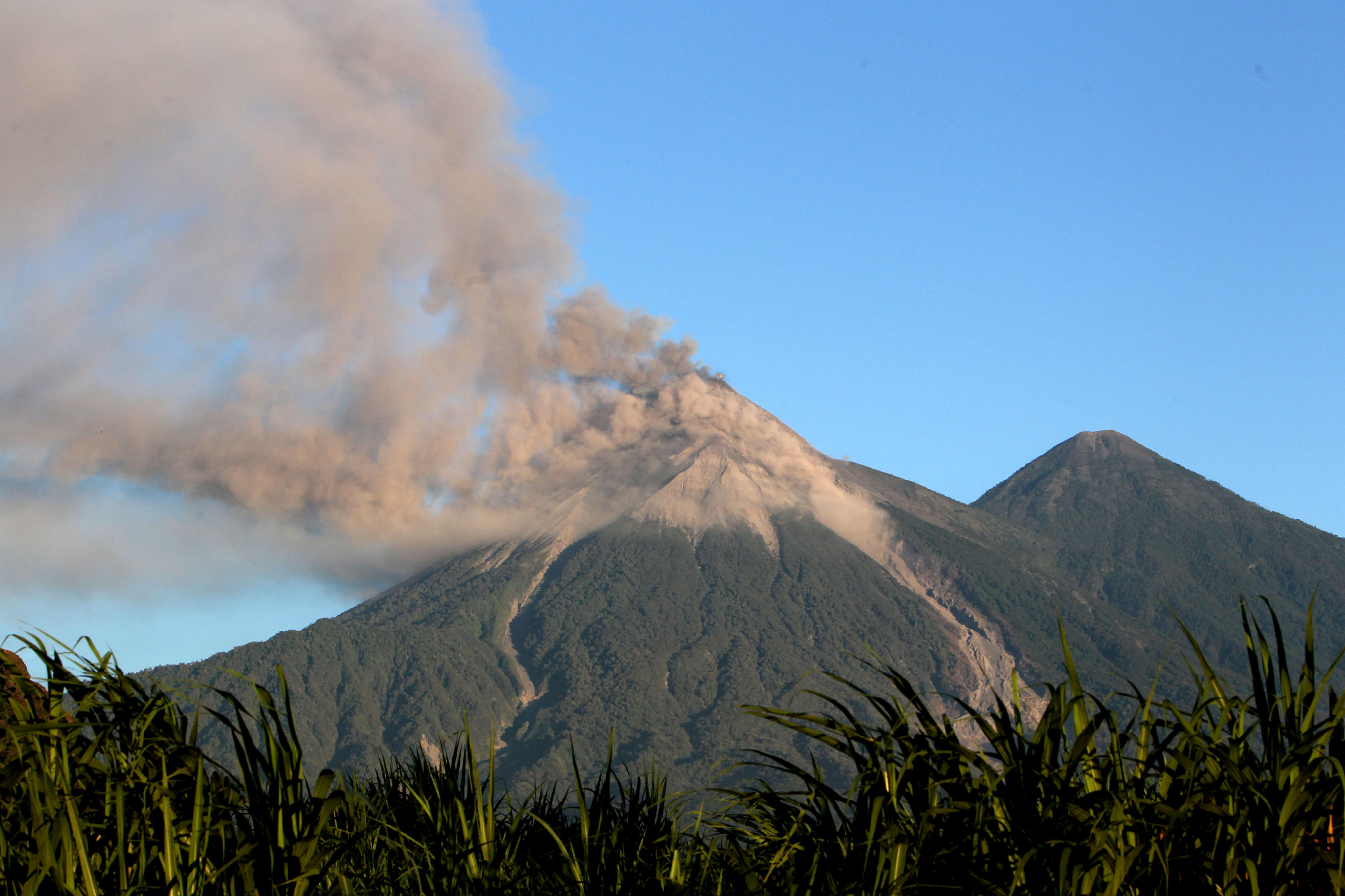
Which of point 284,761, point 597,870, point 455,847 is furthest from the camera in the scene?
point 455,847

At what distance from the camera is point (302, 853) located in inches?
271

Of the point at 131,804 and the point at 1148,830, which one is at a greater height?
the point at 131,804

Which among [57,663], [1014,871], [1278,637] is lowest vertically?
[1014,871]

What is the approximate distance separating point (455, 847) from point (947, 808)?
3.38m

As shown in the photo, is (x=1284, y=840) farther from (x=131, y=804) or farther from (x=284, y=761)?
(x=131, y=804)

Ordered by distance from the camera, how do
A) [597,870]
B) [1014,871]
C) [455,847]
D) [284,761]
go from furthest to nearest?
1. [455,847]
2. [597,870]
3. [284,761]
4. [1014,871]

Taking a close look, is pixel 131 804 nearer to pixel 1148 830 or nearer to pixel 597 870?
pixel 597 870

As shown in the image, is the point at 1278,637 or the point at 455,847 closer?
the point at 1278,637

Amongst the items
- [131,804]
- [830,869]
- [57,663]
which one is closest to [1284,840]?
[830,869]

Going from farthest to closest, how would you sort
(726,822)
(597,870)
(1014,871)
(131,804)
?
(726,822) < (597,870) < (131,804) < (1014,871)

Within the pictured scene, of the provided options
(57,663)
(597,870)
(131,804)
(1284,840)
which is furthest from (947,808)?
(57,663)

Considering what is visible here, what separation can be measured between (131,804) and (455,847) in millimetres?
2114

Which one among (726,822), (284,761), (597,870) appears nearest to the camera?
(284,761)

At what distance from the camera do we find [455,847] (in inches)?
339
